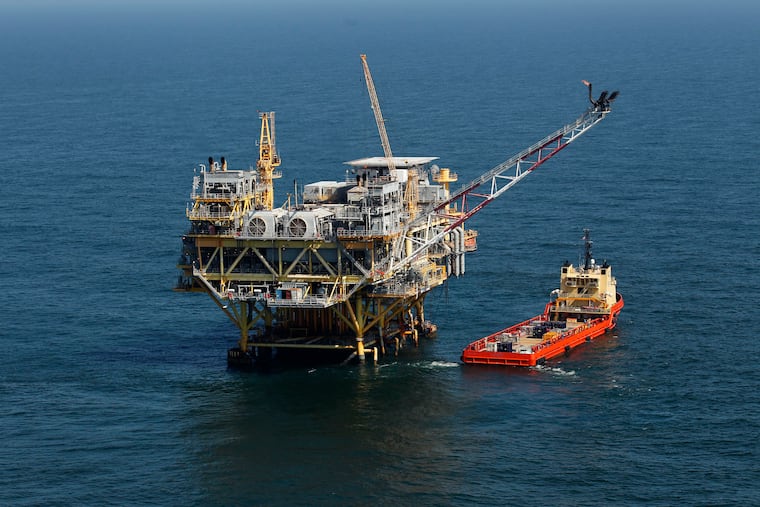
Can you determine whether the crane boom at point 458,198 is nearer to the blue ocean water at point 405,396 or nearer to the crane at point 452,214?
the crane at point 452,214

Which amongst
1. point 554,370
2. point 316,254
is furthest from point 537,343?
point 316,254

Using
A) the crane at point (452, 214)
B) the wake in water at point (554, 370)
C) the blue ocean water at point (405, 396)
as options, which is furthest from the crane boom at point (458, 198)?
the wake in water at point (554, 370)

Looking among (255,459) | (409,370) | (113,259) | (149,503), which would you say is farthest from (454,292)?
(149,503)

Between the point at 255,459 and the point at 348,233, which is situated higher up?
the point at 348,233

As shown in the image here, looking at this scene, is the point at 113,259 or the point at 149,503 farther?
the point at 113,259

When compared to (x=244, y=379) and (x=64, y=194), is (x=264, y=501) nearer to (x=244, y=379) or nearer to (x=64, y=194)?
(x=244, y=379)

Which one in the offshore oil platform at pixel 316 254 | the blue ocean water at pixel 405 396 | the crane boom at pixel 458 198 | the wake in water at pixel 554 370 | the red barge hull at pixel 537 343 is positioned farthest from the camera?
the crane boom at pixel 458 198
